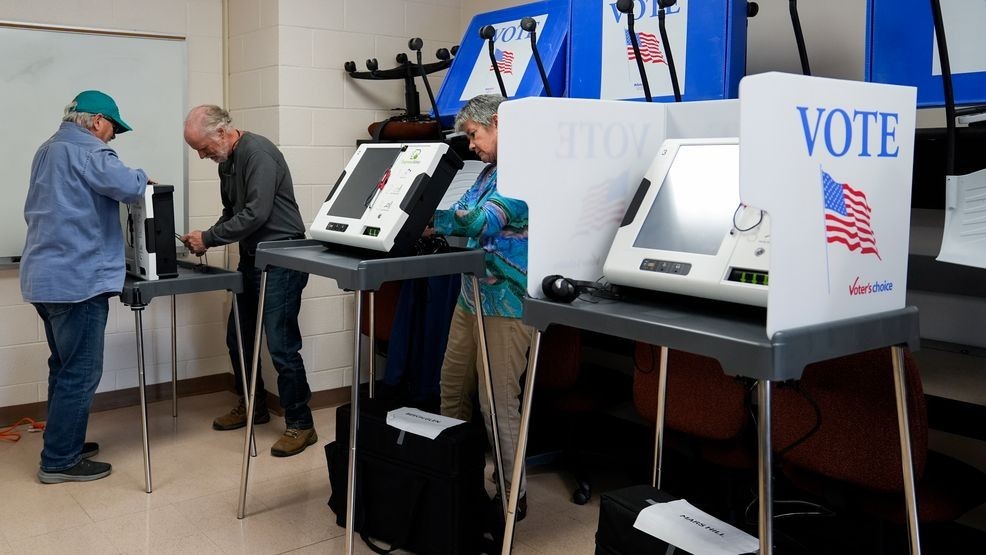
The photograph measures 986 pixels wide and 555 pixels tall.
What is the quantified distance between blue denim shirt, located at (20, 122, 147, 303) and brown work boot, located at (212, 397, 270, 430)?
3.08 ft

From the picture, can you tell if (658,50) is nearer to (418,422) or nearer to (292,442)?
(418,422)

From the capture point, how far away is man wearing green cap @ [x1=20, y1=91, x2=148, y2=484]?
3062 millimetres

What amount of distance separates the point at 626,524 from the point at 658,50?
4.77 feet

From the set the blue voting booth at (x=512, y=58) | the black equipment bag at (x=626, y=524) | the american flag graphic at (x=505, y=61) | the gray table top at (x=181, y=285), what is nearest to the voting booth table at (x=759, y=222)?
the black equipment bag at (x=626, y=524)

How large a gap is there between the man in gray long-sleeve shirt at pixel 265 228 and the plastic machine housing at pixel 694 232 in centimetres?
189

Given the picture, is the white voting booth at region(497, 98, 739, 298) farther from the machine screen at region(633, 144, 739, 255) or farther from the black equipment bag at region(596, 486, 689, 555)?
the black equipment bag at region(596, 486, 689, 555)

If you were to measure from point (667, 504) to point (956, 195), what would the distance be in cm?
91

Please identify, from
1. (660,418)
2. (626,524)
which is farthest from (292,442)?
(626,524)

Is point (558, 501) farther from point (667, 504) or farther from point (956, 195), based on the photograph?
point (956, 195)

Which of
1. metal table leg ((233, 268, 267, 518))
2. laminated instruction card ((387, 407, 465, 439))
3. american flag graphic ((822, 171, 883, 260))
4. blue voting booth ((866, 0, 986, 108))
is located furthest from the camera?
metal table leg ((233, 268, 267, 518))

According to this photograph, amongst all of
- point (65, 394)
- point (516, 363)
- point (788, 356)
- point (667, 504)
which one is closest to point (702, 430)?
point (667, 504)

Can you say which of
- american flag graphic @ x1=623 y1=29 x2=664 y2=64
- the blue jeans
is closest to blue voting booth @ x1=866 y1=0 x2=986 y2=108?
american flag graphic @ x1=623 y1=29 x2=664 y2=64

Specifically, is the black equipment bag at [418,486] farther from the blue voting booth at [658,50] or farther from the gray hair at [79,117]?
the gray hair at [79,117]

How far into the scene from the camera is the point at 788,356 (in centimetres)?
144
